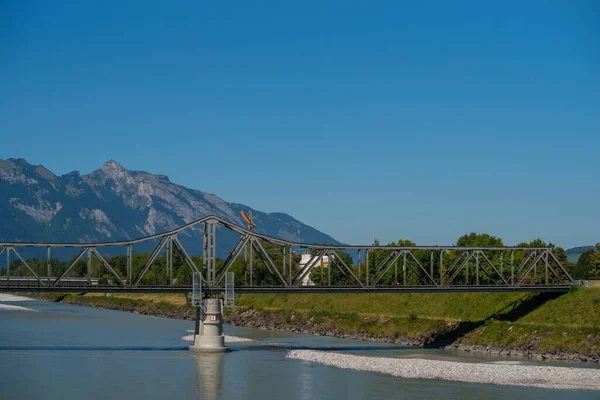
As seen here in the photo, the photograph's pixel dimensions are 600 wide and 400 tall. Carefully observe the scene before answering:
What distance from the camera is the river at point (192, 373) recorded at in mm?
55000

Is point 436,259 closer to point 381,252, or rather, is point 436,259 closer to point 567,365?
point 381,252

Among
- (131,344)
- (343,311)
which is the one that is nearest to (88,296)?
(343,311)

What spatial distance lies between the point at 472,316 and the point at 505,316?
3.75 meters

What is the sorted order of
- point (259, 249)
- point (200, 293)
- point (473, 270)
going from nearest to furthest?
point (200, 293) → point (259, 249) → point (473, 270)

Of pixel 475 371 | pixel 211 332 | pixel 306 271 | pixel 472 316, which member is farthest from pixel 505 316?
pixel 211 332

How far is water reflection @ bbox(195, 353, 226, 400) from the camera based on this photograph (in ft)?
179

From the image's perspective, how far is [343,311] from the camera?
109 m

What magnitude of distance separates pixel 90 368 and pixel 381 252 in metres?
79.3

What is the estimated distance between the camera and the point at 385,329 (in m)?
96.9

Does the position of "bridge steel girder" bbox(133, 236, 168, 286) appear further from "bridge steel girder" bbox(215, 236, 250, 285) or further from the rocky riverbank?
the rocky riverbank

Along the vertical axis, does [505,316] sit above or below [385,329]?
above

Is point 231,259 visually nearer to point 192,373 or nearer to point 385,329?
point 192,373

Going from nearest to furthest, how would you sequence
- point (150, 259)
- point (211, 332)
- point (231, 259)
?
point (211, 332) < point (150, 259) < point (231, 259)

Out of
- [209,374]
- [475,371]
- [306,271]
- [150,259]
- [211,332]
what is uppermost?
[150,259]
